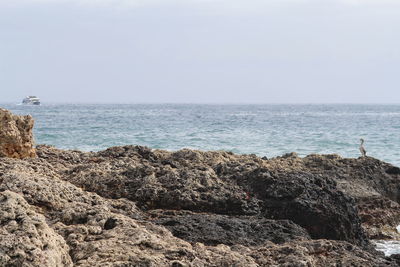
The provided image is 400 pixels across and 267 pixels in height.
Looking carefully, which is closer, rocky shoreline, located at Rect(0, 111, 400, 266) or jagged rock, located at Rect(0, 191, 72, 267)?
jagged rock, located at Rect(0, 191, 72, 267)

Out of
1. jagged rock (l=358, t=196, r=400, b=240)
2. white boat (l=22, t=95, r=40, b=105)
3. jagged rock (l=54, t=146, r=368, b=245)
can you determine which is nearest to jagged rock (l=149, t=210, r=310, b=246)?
jagged rock (l=54, t=146, r=368, b=245)

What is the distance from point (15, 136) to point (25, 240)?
4.67 meters

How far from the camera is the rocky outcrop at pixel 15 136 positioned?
26.5 feet

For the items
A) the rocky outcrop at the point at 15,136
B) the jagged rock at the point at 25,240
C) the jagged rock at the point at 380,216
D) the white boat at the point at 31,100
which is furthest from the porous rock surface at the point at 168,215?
the white boat at the point at 31,100

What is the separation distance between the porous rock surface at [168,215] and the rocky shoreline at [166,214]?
0.03ft

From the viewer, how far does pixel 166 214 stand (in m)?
6.19

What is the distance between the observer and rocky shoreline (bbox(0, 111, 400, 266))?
4031 mm

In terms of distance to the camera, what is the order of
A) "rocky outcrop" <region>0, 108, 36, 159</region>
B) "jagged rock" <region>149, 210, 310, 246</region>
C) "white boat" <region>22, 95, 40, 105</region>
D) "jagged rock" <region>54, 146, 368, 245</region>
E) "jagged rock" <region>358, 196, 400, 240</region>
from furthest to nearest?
"white boat" <region>22, 95, 40, 105</region>
"jagged rock" <region>358, 196, 400, 240</region>
"rocky outcrop" <region>0, 108, 36, 159</region>
"jagged rock" <region>54, 146, 368, 245</region>
"jagged rock" <region>149, 210, 310, 246</region>

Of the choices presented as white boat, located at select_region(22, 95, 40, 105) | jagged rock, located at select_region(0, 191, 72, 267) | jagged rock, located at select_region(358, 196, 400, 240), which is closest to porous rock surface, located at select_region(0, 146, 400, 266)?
jagged rock, located at select_region(0, 191, 72, 267)

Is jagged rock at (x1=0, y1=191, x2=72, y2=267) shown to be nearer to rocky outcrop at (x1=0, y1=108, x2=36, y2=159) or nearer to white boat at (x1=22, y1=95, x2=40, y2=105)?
rocky outcrop at (x1=0, y1=108, x2=36, y2=159)

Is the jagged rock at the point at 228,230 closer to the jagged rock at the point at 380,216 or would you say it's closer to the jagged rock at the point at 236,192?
the jagged rock at the point at 236,192

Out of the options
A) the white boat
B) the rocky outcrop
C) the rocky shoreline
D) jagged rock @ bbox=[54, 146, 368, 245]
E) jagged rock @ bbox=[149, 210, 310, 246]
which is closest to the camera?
the rocky shoreline

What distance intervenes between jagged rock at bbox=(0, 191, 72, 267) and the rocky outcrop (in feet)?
13.2

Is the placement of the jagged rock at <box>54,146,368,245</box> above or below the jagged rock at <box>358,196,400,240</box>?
above
